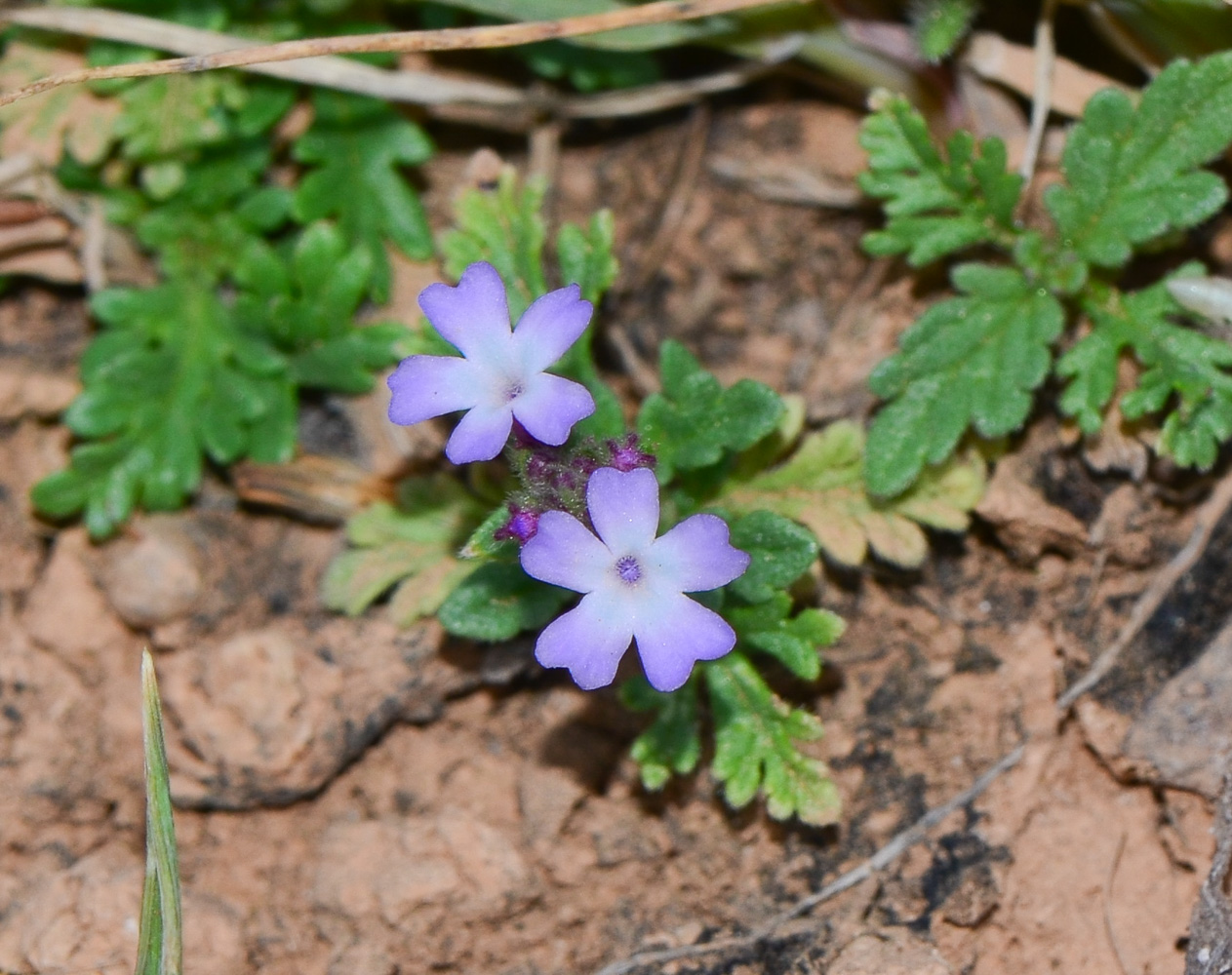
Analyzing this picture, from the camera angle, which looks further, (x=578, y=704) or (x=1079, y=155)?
(x=578, y=704)

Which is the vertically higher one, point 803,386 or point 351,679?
point 803,386

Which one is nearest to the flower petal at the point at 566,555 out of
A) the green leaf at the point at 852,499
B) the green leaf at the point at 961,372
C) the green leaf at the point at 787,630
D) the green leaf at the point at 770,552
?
the green leaf at the point at 770,552

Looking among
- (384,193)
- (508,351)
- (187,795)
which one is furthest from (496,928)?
(384,193)

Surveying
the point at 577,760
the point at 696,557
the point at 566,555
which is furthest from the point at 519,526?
the point at 577,760

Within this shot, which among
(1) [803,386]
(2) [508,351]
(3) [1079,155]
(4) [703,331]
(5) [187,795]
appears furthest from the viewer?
(4) [703,331]

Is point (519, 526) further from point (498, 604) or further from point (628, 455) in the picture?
point (498, 604)

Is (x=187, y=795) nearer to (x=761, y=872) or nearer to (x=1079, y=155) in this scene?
(x=761, y=872)

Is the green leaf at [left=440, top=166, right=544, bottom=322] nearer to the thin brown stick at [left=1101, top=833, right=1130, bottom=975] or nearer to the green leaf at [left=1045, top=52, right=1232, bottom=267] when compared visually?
the green leaf at [left=1045, top=52, right=1232, bottom=267]
